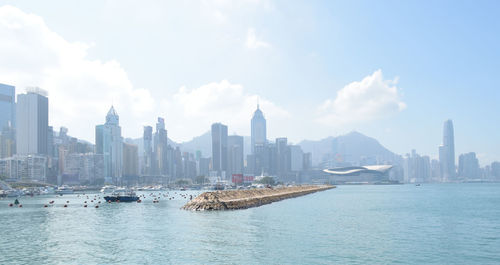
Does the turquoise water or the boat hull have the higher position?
the turquoise water

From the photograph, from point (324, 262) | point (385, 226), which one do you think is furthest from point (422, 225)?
point (324, 262)

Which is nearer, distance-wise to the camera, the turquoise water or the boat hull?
the turquoise water

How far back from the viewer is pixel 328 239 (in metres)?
47.6

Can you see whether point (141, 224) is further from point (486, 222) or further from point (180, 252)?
point (486, 222)

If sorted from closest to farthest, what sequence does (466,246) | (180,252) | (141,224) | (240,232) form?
(180,252)
(466,246)
(240,232)
(141,224)

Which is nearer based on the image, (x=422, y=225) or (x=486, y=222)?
(x=422, y=225)

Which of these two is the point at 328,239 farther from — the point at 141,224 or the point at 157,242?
the point at 141,224

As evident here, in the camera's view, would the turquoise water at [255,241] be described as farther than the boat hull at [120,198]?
No

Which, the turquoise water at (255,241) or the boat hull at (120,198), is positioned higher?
the turquoise water at (255,241)

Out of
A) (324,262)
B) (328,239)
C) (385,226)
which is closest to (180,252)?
(324,262)

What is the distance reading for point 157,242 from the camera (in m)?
46.7

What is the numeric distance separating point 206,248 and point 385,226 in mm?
28349

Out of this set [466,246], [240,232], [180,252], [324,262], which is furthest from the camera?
[240,232]

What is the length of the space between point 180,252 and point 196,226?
61.2 feet
